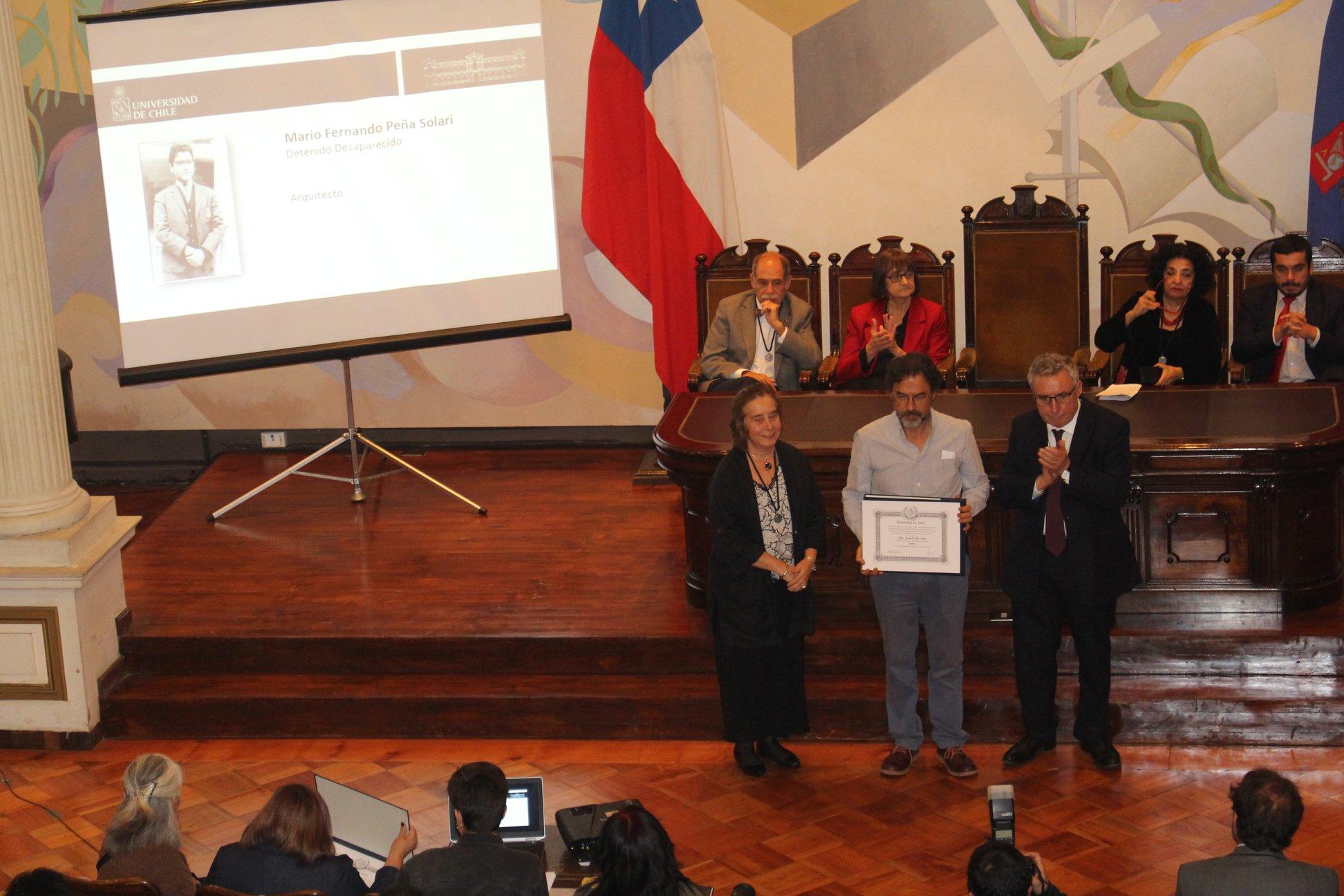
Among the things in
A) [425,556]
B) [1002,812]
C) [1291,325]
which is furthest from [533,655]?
[1291,325]

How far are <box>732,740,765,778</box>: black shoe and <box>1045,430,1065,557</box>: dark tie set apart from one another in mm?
1189

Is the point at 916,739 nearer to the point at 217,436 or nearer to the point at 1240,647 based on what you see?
the point at 1240,647

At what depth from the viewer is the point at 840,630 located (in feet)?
17.8

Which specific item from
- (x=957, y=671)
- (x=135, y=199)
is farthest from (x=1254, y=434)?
(x=135, y=199)

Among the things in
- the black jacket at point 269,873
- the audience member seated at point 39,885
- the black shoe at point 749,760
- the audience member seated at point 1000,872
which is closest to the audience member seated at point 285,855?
the black jacket at point 269,873

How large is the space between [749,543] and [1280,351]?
264 centimetres

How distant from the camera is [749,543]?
4738mm

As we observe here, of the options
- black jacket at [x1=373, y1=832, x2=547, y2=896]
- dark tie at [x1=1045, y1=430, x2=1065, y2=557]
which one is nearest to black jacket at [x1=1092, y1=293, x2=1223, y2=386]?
dark tie at [x1=1045, y1=430, x2=1065, y2=557]

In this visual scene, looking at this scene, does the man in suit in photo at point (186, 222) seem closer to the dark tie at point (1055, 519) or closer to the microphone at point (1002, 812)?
the dark tie at point (1055, 519)

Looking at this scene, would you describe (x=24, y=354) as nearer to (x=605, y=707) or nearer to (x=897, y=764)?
(x=605, y=707)

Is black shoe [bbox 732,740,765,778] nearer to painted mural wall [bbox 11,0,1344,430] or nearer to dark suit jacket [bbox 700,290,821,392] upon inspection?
dark suit jacket [bbox 700,290,821,392]

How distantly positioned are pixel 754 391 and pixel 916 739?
1295mm

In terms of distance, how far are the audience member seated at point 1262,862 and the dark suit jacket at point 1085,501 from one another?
1578 mm

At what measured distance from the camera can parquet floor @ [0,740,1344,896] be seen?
4.30 m
